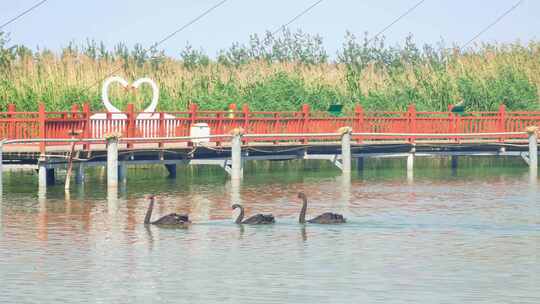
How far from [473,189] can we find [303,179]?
675cm

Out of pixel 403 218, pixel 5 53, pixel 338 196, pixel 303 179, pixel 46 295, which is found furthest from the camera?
pixel 5 53

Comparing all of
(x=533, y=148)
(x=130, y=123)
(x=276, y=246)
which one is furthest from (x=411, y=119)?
(x=276, y=246)

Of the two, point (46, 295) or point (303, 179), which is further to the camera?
point (303, 179)

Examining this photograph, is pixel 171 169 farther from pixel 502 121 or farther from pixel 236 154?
pixel 502 121

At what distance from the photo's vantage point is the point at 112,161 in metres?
40.2

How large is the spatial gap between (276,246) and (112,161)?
46.7ft

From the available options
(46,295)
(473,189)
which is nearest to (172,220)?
(46,295)

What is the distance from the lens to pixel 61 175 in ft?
160

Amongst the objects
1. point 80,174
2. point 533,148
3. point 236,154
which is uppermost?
point 533,148

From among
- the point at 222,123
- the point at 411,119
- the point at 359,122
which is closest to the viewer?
the point at 222,123

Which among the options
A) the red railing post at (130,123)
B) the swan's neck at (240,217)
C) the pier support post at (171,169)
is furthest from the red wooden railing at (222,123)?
the swan's neck at (240,217)

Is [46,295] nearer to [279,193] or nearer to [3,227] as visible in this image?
[3,227]

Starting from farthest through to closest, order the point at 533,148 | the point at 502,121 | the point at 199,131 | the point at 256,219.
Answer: the point at 502,121 < the point at 533,148 < the point at 199,131 < the point at 256,219

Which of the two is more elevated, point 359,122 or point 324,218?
point 359,122
